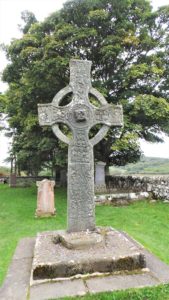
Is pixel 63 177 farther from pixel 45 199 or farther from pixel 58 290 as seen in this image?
pixel 58 290

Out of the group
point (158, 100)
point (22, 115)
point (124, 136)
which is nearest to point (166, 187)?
point (124, 136)

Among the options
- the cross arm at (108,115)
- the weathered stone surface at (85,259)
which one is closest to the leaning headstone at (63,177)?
the cross arm at (108,115)

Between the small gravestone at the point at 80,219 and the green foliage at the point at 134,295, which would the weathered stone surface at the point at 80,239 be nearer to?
the small gravestone at the point at 80,219

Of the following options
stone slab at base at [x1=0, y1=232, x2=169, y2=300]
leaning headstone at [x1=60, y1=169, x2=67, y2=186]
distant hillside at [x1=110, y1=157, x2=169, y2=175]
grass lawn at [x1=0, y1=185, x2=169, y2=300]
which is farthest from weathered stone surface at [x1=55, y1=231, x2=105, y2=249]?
distant hillside at [x1=110, y1=157, x2=169, y2=175]

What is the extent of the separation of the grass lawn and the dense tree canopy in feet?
9.76

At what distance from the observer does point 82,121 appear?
5035 millimetres

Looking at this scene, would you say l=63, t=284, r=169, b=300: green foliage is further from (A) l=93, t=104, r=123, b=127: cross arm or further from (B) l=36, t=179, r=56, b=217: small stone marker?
(B) l=36, t=179, r=56, b=217: small stone marker

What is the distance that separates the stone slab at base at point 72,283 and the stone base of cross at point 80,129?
1.20 metres

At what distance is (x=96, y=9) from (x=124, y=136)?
7081mm

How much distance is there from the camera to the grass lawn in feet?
A: 10.9

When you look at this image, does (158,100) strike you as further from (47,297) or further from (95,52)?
(47,297)

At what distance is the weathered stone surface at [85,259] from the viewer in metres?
3.66

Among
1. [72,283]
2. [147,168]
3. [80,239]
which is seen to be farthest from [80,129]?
[147,168]

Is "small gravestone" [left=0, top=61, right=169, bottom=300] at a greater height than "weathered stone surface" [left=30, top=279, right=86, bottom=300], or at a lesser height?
greater
